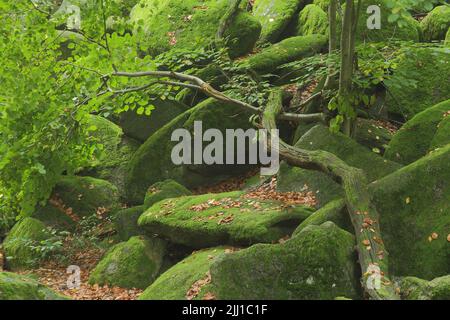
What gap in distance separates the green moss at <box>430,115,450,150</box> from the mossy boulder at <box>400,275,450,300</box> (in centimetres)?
378

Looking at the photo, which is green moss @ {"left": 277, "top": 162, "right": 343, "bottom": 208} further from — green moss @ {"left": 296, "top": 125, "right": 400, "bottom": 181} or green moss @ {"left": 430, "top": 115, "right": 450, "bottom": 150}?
green moss @ {"left": 430, "top": 115, "right": 450, "bottom": 150}

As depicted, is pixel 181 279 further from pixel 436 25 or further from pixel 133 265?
pixel 436 25

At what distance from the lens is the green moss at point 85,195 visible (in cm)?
1359

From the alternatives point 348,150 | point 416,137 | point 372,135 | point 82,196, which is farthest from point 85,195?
point 416,137

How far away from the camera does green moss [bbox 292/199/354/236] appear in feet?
27.9

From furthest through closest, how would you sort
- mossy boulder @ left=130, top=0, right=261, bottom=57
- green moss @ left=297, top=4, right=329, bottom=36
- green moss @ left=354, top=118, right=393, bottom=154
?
1. green moss @ left=297, top=4, right=329, bottom=36
2. mossy boulder @ left=130, top=0, right=261, bottom=57
3. green moss @ left=354, top=118, right=393, bottom=154

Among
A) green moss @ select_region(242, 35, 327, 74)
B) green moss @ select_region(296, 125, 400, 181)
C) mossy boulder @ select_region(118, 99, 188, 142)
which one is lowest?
green moss @ select_region(296, 125, 400, 181)

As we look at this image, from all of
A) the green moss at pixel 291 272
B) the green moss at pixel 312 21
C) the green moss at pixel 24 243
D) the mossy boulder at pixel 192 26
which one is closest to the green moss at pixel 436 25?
the green moss at pixel 312 21

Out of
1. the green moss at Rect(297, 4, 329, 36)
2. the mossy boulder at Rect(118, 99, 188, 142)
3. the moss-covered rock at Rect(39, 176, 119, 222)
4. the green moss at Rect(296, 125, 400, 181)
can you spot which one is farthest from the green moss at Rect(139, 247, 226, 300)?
the green moss at Rect(297, 4, 329, 36)

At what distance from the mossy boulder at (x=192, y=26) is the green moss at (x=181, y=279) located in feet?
28.5

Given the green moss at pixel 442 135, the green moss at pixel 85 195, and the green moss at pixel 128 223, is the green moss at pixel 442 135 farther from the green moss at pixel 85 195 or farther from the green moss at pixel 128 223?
the green moss at pixel 85 195

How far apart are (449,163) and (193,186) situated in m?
6.98

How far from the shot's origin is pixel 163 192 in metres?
12.0
